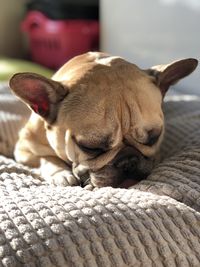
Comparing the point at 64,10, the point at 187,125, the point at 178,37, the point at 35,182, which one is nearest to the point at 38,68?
the point at 64,10

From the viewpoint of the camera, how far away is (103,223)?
942 mm

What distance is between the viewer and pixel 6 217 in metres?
0.95

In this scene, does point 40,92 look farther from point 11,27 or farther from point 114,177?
point 11,27

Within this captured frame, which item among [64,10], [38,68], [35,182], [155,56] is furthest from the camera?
[64,10]

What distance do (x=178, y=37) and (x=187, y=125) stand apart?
1.65 feet

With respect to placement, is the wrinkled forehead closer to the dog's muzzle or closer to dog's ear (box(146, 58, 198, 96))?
dog's ear (box(146, 58, 198, 96))

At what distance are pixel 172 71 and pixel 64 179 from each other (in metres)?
0.41

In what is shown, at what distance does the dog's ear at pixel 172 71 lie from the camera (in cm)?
141

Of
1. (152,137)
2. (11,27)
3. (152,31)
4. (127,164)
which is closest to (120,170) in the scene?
(127,164)

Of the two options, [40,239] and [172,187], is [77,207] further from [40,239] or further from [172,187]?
[172,187]

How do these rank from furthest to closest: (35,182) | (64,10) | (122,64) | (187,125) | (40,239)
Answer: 1. (64,10)
2. (187,125)
3. (122,64)
4. (35,182)
5. (40,239)

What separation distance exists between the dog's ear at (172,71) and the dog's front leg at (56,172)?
0.34m

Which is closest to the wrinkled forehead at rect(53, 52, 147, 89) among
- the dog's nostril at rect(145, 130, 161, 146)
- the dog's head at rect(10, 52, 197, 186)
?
the dog's head at rect(10, 52, 197, 186)

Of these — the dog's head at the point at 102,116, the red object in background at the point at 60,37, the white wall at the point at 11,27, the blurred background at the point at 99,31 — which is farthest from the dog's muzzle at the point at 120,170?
the white wall at the point at 11,27
